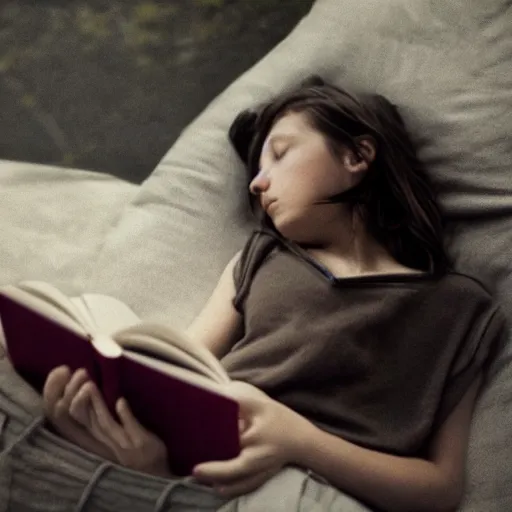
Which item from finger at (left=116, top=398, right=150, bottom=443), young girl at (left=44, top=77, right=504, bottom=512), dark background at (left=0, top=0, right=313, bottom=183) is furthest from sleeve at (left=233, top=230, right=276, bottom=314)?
dark background at (left=0, top=0, right=313, bottom=183)

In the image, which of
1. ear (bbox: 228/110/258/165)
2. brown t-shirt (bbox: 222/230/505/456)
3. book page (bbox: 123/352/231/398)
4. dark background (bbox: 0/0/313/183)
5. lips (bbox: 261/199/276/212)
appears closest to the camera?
book page (bbox: 123/352/231/398)

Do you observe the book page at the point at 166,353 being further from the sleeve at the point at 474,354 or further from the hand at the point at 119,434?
the sleeve at the point at 474,354

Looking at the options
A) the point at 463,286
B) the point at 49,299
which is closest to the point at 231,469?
the point at 49,299

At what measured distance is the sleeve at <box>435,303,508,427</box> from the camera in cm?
78

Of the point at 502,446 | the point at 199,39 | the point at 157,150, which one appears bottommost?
the point at 502,446

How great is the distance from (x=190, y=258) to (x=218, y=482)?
1.08 ft

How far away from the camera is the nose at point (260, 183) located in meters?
0.88

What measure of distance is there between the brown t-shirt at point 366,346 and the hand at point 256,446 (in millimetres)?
45

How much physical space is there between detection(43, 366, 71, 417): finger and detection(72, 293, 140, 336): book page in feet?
0.18

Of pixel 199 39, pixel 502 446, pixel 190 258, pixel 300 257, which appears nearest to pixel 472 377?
pixel 502 446

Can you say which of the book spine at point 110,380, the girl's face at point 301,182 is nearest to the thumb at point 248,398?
the book spine at point 110,380

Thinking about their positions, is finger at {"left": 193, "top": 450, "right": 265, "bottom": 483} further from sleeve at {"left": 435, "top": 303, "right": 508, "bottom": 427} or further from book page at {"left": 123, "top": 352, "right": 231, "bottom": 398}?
sleeve at {"left": 435, "top": 303, "right": 508, "bottom": 427}

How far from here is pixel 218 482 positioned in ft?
2.27

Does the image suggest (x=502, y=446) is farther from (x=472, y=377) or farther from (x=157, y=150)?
(x=157, y=150)
